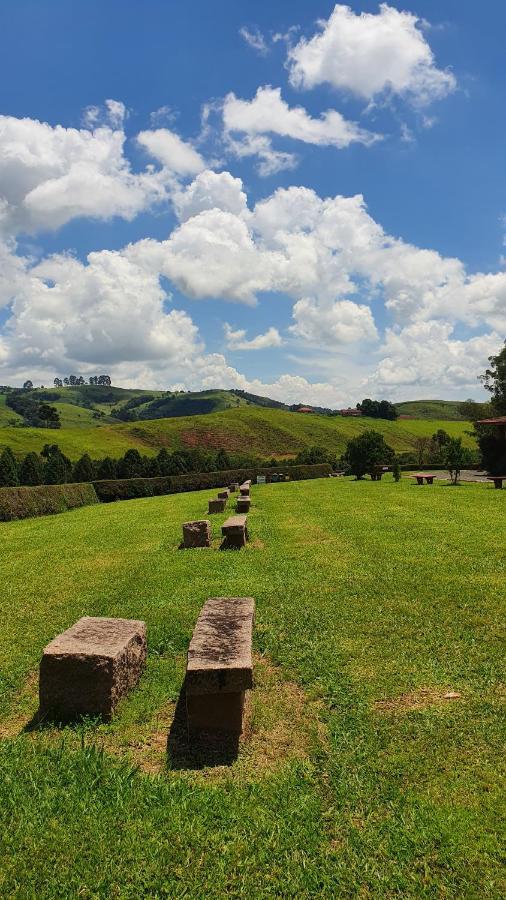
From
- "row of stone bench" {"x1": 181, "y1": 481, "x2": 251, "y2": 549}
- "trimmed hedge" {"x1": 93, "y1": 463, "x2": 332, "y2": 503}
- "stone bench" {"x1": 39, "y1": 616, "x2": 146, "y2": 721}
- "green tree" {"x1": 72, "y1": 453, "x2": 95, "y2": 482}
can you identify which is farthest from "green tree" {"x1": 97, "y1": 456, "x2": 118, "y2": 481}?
"stone bench" {"x1": 39, "y1": 616, "x2": 146, "y2": 721}

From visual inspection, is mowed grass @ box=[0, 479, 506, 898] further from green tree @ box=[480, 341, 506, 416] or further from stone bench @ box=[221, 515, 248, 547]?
green tree @ box=[480, 341, 506, 416]

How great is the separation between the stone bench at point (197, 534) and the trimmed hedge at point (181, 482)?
32065 mm

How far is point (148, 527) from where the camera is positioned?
811 inches

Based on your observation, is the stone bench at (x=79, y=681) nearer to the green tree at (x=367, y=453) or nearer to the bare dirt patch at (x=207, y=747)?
the bare dirt patch at (x=207, y=747)

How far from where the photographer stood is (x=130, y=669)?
598 cm

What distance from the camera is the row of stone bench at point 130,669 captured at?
4.93 metres

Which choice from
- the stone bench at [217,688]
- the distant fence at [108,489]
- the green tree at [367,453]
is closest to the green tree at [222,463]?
the distant fence at [108,489]

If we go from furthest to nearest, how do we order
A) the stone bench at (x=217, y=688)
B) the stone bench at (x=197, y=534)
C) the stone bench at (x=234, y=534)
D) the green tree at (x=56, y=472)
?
the green tree at (x=56, y=472) < the stone bench at (x=197, y=534) < the stone bench at (x=234, y=534) < the stone bench at (x=217, y=688)

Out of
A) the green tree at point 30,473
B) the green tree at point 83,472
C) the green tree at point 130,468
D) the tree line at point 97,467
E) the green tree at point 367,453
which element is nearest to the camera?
the green tree at point 367,453

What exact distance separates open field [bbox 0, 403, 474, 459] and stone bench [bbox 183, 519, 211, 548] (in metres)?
72.1

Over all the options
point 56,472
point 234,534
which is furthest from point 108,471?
→ point 234,534

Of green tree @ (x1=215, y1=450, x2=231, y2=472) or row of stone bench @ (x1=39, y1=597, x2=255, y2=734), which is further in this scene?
green tree @ (x1=215, y1=450, x2=231, y2=472)

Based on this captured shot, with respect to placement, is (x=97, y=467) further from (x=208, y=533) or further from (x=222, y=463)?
(x=208, y=533)

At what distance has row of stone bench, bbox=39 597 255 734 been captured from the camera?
4.93m
